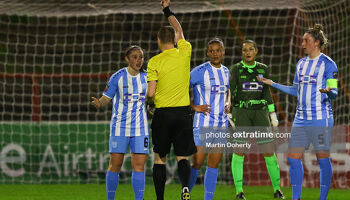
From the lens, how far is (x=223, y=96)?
22.5 ft

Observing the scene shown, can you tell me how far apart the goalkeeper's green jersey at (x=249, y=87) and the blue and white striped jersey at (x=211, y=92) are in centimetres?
96

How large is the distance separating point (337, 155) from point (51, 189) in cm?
390

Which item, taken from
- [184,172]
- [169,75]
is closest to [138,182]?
[184,172]

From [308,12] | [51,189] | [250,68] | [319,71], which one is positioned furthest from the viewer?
[308,12]

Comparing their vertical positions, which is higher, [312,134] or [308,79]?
[308,79]

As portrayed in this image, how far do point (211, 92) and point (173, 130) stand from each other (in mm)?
1025

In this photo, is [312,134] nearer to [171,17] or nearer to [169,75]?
[169,75]

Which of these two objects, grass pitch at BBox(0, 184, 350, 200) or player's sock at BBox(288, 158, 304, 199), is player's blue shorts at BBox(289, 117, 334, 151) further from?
grass pitch at BBox(0, 184, 350, 200)

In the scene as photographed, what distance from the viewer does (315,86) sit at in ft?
21.1

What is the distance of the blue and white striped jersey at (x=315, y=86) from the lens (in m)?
6.41

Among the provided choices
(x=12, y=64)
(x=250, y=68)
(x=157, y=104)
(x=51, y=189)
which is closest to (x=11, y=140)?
(x=51, y=189)

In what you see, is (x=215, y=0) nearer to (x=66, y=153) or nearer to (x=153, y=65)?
(x=66, y=153)

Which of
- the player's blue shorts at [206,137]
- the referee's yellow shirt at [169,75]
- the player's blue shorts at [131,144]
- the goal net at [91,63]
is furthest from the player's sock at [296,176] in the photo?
the goal net at [91,63]

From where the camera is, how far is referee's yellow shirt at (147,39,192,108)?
591 centimetres
